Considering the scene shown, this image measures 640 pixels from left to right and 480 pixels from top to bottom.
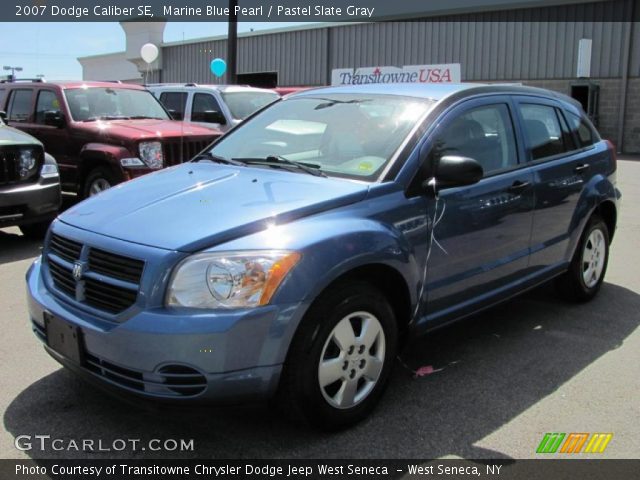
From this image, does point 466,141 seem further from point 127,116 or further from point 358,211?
point 127,116

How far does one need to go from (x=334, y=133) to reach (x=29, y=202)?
4.27 m

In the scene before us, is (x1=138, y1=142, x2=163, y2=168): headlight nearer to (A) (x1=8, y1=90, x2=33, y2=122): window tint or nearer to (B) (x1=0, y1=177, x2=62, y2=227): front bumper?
(B) (x1=0, y1=177, x2=62, y2=227): front bumper

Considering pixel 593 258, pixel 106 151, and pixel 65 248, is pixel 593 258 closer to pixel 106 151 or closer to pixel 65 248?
pixel 65 248

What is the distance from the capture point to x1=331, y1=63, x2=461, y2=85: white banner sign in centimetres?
1677

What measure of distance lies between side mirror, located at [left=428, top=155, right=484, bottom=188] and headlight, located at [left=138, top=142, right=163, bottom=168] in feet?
18.0

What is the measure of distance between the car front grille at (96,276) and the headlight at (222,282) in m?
0.20

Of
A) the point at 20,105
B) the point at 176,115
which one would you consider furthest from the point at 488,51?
the point at 20,105

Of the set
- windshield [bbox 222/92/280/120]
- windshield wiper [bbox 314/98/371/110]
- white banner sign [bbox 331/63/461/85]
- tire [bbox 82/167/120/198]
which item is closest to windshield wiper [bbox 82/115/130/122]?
tire [bbox 82/167/120/198]

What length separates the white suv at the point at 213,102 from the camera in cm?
1088

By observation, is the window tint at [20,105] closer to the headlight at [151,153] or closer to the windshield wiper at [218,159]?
the headlight at [151,153]

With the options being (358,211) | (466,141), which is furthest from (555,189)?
(358,211)

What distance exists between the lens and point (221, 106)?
10891mm

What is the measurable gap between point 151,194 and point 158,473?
140 cm

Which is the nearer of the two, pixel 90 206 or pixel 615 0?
pixel 90 206
